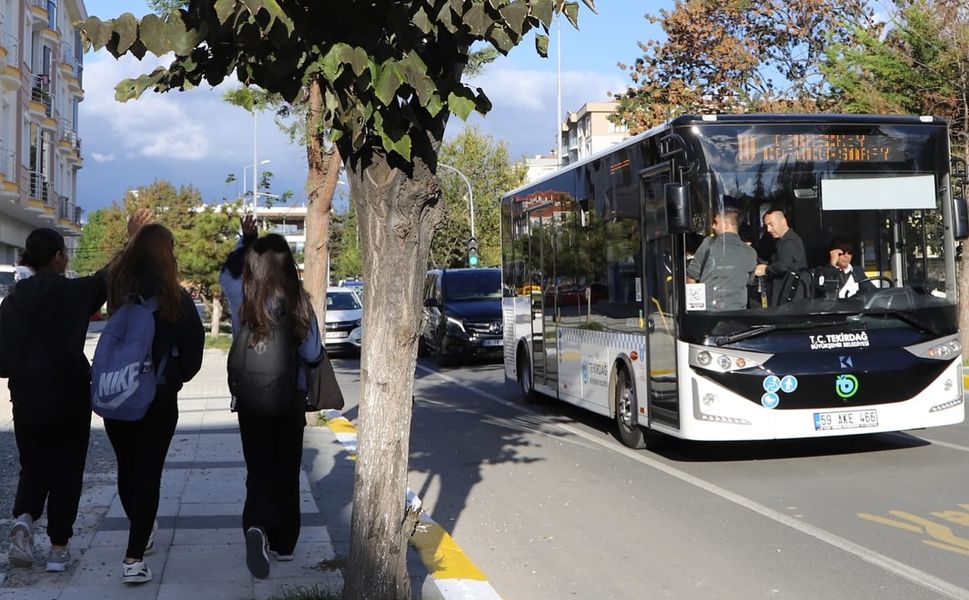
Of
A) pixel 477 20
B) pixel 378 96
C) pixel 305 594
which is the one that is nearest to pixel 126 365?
pixel 305 594

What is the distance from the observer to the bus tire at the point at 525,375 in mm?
15703

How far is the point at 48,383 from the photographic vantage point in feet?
19.8

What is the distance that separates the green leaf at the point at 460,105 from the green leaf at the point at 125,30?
4.03 ft

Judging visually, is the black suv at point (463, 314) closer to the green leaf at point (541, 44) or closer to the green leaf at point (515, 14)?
the green leaf at point (541, 44)

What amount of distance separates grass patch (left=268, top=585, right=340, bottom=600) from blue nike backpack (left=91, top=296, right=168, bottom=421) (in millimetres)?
1182

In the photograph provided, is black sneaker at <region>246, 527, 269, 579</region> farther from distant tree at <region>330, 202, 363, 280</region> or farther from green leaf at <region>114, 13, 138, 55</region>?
→ distant tree at <region>330, 202, 363, 280</region>

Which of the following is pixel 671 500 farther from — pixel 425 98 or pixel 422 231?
pixel 425 98

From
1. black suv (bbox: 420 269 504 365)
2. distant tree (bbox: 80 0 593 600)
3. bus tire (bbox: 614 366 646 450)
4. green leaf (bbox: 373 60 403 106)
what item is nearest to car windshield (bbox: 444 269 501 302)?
black suv (bbox: 420 269 504 365)

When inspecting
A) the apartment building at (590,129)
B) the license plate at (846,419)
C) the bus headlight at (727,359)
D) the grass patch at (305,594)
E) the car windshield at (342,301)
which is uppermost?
the apartment building at (590,129)

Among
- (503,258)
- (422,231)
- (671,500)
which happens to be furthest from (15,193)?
(422,231)

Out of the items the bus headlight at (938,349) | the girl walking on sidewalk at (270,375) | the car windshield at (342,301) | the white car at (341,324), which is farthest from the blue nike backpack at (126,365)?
the car windshield at (342,301)

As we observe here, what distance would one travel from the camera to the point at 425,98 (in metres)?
4.33

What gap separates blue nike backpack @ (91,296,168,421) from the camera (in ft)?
19.1

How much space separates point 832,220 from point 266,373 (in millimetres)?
6065
